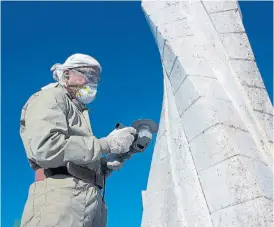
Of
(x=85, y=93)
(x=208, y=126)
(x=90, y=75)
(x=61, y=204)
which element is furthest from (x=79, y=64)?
(x=208, y=126)

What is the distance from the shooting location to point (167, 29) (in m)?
4.39

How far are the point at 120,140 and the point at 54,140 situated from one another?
0.48 metres

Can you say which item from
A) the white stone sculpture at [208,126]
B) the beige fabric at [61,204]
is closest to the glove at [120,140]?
the beige fabric at [61,204]

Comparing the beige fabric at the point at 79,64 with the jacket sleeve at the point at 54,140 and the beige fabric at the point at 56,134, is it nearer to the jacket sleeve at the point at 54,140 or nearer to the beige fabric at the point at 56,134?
the beige fabric at the point at 56,134

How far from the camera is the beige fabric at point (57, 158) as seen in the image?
2487mm

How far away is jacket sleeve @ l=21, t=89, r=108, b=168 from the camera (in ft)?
8.18

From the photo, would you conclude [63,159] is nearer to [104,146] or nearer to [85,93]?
[104,146]

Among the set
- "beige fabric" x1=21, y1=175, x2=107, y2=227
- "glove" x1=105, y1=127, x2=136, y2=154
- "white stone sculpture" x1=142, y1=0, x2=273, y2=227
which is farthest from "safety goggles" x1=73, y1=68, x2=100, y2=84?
"white stone sculpture" x1=142, y1=0, x2=273, y2=227

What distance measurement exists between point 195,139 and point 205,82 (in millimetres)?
561

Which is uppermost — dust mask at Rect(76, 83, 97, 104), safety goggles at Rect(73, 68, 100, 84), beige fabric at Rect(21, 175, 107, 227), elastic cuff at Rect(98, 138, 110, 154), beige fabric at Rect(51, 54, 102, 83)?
beige fabric at Rect(51, 54, 102, 83)

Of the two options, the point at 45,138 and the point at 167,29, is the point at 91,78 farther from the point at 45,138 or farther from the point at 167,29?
the point at 167,29

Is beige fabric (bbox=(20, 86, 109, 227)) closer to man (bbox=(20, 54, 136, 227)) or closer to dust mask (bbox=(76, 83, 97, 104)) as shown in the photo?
man (bbox=(20, 54, 136, 227))

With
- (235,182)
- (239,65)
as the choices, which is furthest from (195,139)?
(239,65)

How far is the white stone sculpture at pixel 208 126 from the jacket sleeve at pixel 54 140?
109 centimetres
